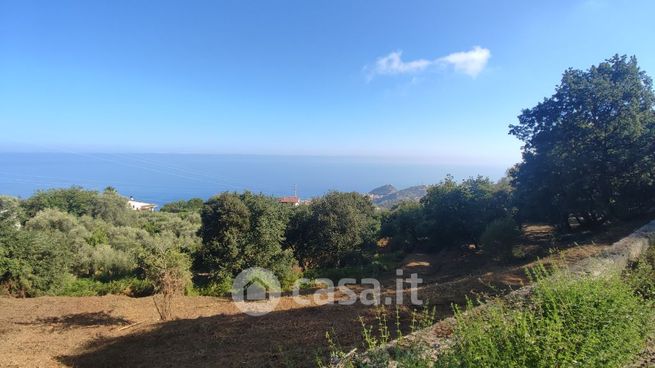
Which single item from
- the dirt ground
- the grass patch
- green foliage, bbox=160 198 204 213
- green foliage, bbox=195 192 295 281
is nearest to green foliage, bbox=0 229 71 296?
the dirt ground

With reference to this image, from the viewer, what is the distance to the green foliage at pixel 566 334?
2633mm

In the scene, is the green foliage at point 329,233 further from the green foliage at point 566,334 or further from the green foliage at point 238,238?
the green foliage at point 566,334

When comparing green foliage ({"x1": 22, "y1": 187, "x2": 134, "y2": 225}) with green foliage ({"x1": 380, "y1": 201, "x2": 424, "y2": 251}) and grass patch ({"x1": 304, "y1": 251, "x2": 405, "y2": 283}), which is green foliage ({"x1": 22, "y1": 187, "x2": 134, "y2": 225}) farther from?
green foliage ({"x1": 380, "y1": 201, "x2": 424, "y2": 251})

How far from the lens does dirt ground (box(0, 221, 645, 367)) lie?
589 cm

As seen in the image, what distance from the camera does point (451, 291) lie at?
27.1 feet

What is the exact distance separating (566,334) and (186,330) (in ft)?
24.1

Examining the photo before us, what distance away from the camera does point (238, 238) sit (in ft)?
48.6

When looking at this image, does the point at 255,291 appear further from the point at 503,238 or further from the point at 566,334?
the point at 566,334

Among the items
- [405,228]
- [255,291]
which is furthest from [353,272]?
[405,228]

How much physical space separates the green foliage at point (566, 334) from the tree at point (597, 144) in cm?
1198

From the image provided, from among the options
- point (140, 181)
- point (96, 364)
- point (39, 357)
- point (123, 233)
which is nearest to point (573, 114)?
point (96, 364)

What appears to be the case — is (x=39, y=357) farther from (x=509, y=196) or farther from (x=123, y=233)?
(x=509, y=196)

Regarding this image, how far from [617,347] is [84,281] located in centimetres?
1818

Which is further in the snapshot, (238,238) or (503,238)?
(238,238)
